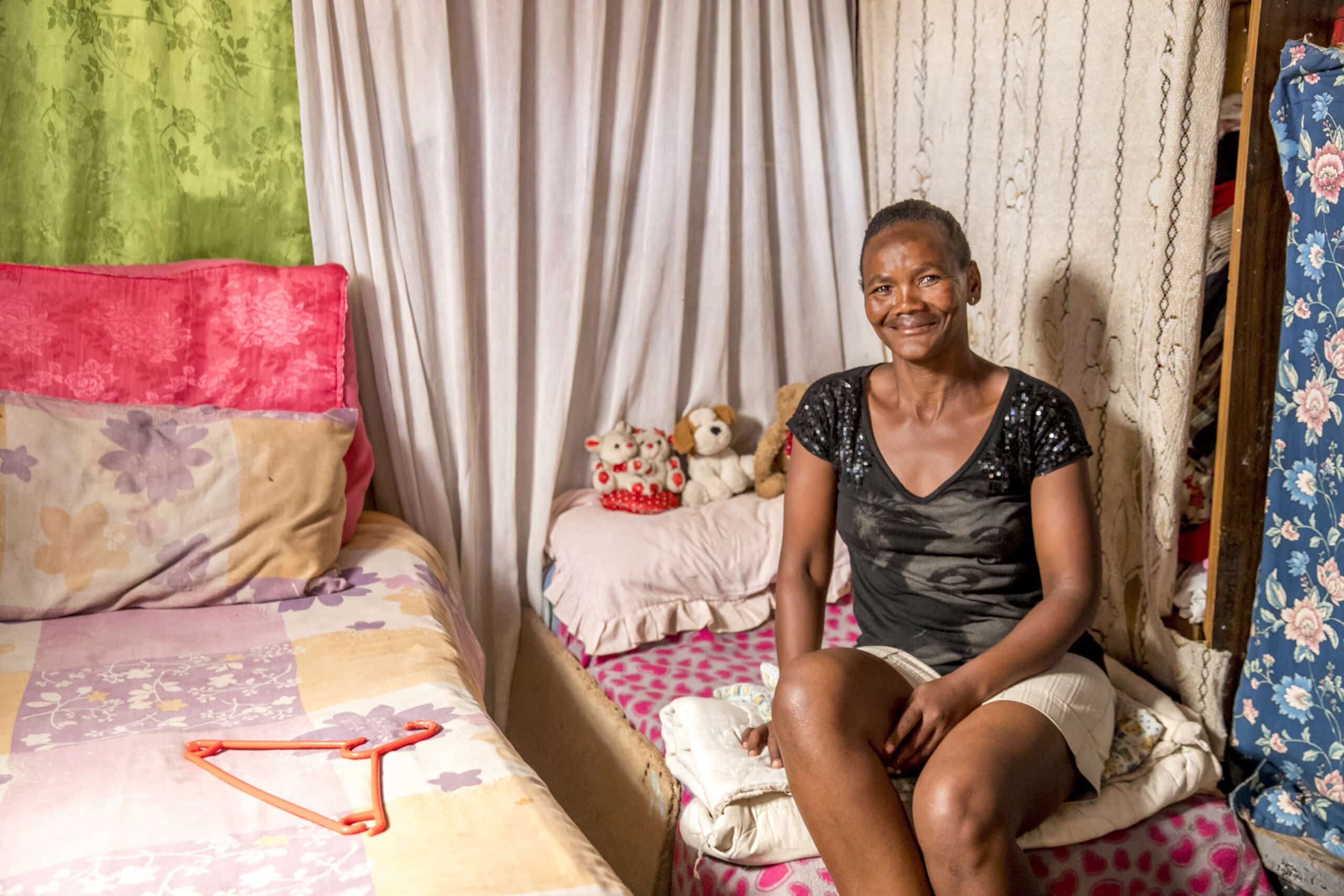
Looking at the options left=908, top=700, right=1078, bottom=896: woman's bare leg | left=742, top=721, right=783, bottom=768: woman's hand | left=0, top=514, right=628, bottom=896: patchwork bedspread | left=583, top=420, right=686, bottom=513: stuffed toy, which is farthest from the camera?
left=583, top=420, right=686, bottom=513: stuffed toy

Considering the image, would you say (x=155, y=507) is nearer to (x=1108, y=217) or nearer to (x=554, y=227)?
(x=554, y=227)

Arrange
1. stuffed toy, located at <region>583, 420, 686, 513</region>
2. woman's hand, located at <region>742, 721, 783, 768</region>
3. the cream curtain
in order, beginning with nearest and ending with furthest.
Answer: woman's hand, located at <region>742, 721, 783, 768</region>
the cream curtain
stuffed toy, located at <region>583, 420, 686, 513</region>

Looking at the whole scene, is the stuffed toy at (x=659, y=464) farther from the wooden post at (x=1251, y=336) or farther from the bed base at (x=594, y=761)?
the wooden post at (x=1251, y=336)

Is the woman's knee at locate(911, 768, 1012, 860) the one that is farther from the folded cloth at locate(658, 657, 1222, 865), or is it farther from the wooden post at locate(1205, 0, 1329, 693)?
the wooden post at locate(1205, 0, 1329, 693)

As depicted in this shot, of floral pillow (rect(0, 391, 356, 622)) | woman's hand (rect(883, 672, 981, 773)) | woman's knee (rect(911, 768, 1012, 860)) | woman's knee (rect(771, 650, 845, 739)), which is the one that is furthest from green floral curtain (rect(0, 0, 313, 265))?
woman's knee (rect(911, 768, 1012, 860))

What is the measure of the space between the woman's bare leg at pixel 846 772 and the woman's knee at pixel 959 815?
0.04 m

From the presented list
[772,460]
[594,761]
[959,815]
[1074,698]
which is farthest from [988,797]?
[772,460]

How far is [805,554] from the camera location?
1.77 m

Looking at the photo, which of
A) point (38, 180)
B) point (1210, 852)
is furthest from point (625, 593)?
point (38, 180)

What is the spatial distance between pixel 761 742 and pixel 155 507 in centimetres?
111

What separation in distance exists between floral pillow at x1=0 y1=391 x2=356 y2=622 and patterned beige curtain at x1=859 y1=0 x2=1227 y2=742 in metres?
1.43

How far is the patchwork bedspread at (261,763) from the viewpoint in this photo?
112 cm

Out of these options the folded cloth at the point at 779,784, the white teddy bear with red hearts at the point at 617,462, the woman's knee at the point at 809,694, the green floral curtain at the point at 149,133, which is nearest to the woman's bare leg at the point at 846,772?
the woman's knee at the point at 809,694

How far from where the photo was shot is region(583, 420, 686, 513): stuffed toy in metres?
2.45
